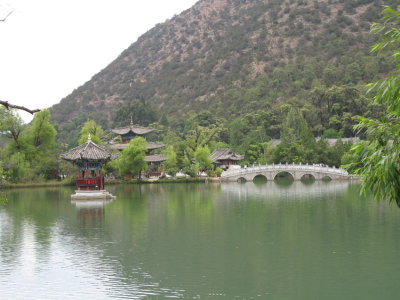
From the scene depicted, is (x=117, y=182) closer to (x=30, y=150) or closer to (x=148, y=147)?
(x=30, y=150)

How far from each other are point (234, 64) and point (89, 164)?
84.5 m

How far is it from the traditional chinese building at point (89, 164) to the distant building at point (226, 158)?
25371 millimetres

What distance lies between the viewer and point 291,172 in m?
48.9

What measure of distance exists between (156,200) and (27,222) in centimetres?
1006

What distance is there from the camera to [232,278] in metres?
11.8

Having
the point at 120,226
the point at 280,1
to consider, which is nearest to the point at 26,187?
the point at 120,226

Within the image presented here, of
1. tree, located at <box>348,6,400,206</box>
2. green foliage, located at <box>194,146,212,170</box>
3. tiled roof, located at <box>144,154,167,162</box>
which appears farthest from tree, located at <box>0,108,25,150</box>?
tree, located at <box>348,6,400,206</box>

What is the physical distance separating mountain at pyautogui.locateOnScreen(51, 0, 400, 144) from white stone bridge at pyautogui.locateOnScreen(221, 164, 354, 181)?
67.8ft

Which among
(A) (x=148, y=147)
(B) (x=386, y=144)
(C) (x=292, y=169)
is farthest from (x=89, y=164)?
(B) (x=386, y=144)

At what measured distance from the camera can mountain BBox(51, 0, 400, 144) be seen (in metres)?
88.1

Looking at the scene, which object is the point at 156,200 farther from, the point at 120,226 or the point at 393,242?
the point at 393,242

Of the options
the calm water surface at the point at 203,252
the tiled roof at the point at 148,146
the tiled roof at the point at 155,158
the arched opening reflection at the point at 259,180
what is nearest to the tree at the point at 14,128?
the tiled roof at the point at 148,146

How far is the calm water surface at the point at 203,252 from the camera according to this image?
36.4 feet

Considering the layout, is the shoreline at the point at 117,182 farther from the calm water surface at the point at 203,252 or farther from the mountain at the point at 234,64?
the mountain at the point at 234,64
